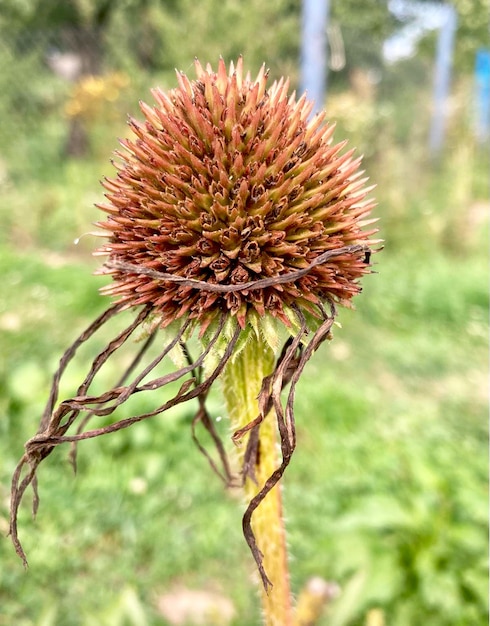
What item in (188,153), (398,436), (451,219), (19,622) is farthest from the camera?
(451,219)

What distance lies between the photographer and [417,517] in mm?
2002

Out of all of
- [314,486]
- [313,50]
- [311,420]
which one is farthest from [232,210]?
[313,50]

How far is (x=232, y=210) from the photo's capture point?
2.68ft

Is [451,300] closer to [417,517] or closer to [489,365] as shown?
[489,365]

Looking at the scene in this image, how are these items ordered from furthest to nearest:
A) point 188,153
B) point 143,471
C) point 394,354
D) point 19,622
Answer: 1. point 394,354
2. point 143,471
3. point 19,622
4. point 188,153

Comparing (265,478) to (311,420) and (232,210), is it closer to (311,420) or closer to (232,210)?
(232,210)

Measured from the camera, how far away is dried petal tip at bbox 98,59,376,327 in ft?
2.70

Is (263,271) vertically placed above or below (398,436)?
above

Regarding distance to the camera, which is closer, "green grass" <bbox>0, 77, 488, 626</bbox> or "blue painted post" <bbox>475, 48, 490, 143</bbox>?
"green grass" <bbox>0, 77, 488, 626</bbox>

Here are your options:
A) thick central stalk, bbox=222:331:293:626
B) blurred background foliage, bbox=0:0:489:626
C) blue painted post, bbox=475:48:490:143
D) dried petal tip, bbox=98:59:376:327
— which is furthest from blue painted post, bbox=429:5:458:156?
thick central stalk, bbox=222:331:293:626

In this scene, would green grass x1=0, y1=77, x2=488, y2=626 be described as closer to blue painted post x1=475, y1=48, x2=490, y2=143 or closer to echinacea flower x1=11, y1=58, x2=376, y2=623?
echinacea flower x1=11, y1=58, x2=376, y2=623

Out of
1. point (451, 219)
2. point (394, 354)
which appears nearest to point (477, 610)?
point (394, 354)

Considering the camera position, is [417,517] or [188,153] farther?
[417,517]

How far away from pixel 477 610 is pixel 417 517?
34cm
